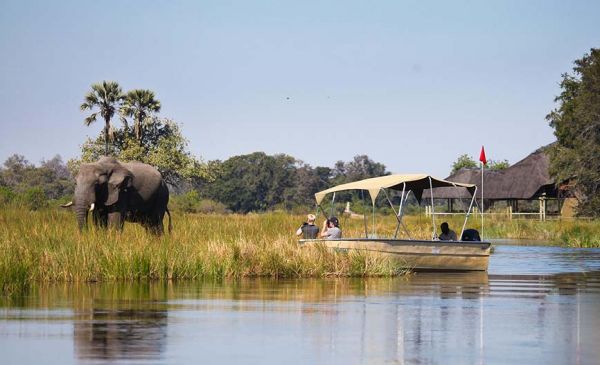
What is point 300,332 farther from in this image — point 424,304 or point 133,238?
point 133,238

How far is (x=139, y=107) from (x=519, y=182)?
90.9ft

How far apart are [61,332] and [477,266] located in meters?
15.6

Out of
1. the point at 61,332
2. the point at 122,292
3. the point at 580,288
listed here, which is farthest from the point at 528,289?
the point at 61,332

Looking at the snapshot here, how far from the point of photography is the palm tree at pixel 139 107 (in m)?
85.1

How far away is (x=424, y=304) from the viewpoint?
1962 centimetres

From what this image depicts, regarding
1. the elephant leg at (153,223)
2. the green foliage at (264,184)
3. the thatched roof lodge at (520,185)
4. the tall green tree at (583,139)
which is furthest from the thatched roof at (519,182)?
the elephant leg at (153,223)

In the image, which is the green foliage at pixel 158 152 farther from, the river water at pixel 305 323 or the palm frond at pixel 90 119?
the river water at pixel 305 323

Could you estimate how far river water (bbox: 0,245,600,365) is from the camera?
13320mm

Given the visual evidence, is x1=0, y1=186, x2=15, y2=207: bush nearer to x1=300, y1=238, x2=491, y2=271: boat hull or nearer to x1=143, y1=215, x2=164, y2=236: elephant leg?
x1=143, y1=215, x2=164, y2=236: elephant leg

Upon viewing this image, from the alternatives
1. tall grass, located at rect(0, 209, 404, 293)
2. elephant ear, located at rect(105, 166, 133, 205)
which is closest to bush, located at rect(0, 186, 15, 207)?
elephant ear, located at rect(105, 166, 133, 205)

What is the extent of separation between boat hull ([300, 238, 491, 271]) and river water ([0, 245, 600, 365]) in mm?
2353

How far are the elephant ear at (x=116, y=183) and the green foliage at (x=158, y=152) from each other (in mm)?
49087

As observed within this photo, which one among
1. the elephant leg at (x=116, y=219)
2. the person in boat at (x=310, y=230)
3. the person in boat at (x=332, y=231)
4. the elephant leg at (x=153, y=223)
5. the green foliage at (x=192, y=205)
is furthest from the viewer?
the green foliage at (x=192, y=205)

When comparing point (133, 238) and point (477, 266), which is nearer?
point (133, 238)
